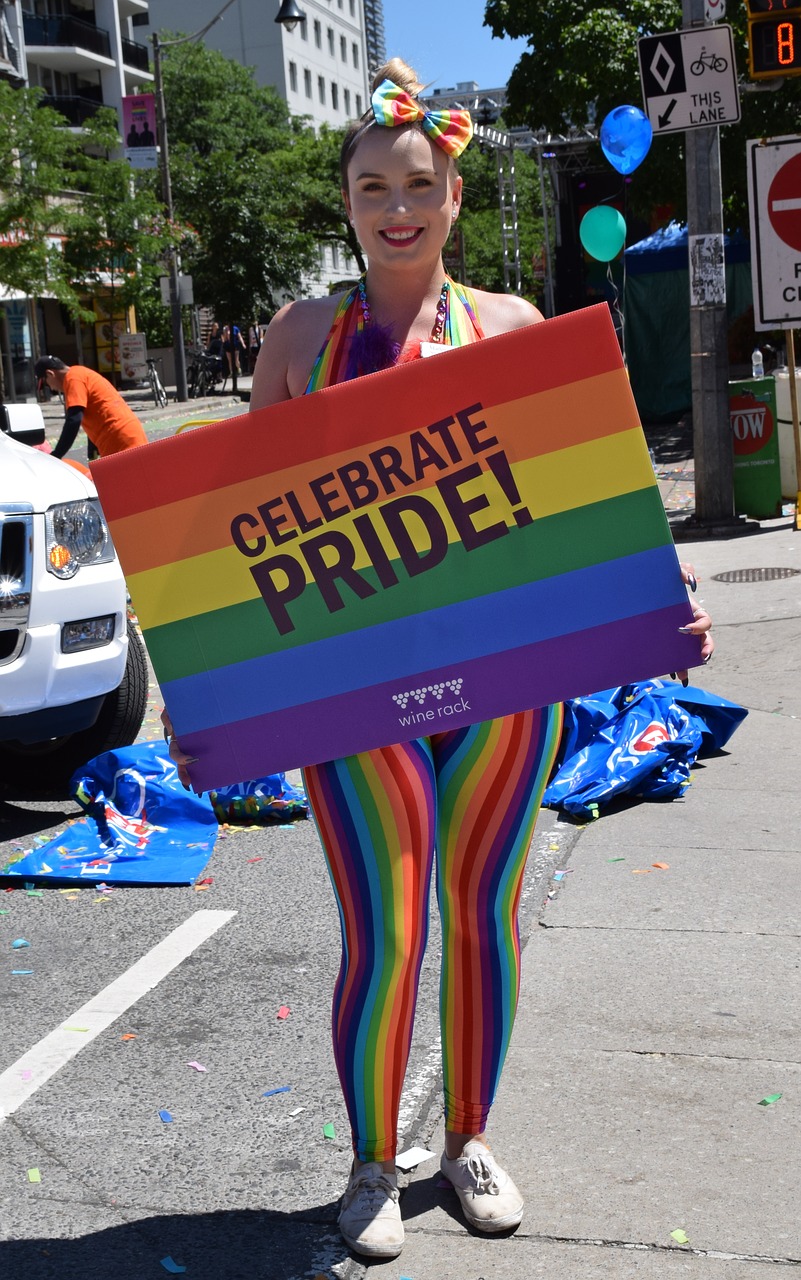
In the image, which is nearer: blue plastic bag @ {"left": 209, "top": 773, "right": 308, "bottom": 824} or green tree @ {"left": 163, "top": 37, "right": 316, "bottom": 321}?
blue plastic bag @ {"left": 209, "top": 773, "right": 308, "bottom": 824}

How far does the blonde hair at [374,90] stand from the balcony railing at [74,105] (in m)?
53.9

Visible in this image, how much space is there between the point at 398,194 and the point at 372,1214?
1.80 meters

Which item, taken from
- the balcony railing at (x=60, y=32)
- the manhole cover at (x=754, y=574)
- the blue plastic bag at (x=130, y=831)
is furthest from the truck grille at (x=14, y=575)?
the balcony railing at (x=60, y=32)

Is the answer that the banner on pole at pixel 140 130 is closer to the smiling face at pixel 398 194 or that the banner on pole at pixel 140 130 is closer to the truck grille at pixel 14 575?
the truck grille at pixel 14 575

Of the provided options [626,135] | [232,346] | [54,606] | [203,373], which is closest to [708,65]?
[626,135]

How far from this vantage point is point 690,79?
10500mm

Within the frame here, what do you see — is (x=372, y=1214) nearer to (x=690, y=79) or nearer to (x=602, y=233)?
(x=690, y=79)

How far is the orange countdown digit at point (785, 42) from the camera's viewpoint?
10141mm

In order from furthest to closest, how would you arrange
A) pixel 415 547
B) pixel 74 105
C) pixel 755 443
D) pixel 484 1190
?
1. pixel 74 105
2. pixel 755 443
3. pixel 484 1190
4. pixel 415 547

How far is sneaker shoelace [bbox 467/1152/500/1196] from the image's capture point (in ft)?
8.73

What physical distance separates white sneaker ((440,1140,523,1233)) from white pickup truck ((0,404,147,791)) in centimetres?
281

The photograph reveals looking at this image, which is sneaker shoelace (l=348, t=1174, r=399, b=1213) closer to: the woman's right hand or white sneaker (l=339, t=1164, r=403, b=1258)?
white sneaker (l=339, t=1164, r=403, b=1258)

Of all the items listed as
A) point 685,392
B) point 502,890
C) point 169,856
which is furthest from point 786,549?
point 685,392

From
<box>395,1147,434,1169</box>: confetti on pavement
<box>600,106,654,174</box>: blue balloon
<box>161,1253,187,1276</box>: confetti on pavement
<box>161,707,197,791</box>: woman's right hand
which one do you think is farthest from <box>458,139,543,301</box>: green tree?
<box>161,1253,187,1276</box>: confetti on pavement
